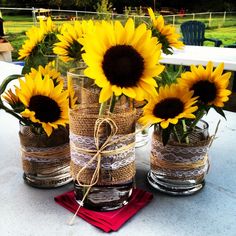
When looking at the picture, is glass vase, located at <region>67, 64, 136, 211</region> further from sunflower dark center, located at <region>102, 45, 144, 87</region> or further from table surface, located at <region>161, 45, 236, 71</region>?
table surface, located at <region>161, 45, 236, 71</region>

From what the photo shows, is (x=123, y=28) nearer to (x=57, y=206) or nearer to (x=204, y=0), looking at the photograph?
(x=57, y=206)

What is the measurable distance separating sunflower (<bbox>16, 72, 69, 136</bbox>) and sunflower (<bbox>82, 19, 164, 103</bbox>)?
0.43 ft

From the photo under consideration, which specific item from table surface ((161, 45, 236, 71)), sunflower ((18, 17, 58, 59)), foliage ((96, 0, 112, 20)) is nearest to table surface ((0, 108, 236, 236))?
sunflower ((18, 17, 58, 59))

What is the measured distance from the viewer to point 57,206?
57 centimetres

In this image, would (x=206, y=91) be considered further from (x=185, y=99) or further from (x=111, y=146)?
(x=111, y=146)

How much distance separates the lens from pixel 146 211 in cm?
56

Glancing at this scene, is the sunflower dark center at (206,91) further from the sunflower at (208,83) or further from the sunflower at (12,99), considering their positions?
the sunflower at (12,99)

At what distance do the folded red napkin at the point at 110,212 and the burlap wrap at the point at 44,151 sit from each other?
51 millimetres

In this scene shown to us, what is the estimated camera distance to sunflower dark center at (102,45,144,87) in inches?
17.6

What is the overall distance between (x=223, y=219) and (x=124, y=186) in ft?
0.49

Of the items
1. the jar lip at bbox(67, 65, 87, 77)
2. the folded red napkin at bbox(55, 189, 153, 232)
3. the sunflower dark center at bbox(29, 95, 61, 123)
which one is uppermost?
the jar lip at bbox(67, 65, 87, 77)

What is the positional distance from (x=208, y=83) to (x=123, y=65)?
17 cm

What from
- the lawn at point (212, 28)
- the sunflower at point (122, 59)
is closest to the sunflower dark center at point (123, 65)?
the sunflower at point (122, 59)

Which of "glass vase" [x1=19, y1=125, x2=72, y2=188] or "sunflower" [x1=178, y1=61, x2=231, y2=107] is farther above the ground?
"sunflower" [x1=178, y1=61, x2=231, y2=107]
